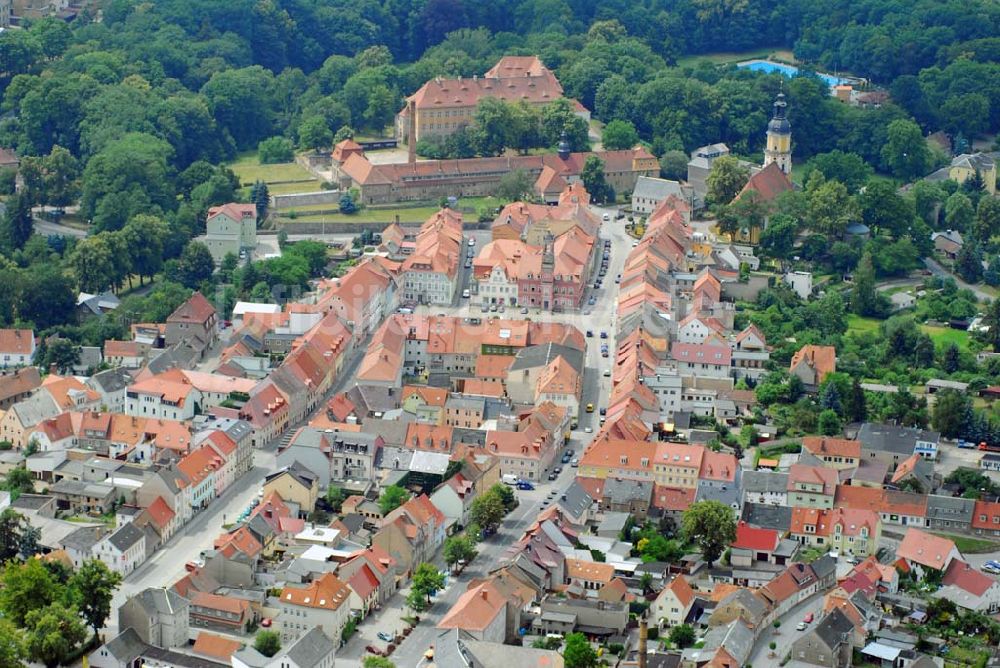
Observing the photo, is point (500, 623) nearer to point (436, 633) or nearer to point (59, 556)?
point (436, 633)

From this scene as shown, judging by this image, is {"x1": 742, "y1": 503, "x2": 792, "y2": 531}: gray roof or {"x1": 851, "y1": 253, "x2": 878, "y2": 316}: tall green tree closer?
{"x1": 742, "y1": 503, "x2": 792, "y2": 531}: gray roof

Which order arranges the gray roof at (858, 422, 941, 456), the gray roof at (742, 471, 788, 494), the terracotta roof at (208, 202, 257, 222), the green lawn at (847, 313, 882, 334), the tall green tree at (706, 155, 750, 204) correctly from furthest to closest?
the tall green tree at (706, 155, 750, 204) < the terracotta roof at (208, 202, 257, 222) < the green lawn at (847, 313, 882, 334) < the gray roof at (858, 422, 941, 456) < the gray roof at (742, 471, 788, 494)

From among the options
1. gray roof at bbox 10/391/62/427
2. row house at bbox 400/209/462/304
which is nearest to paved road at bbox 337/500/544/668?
gray roof at bbox 10/391/62/427

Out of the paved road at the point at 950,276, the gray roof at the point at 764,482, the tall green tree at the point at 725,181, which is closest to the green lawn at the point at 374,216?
the tall green tree at the point at 725,181

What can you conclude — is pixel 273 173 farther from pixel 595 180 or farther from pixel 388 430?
pixel 388 430

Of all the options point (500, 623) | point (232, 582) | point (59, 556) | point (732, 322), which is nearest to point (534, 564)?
point (500, 623)

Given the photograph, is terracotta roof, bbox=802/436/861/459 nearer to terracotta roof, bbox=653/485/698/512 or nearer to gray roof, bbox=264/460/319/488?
terracotta roof, bbox=653/485/698/512
